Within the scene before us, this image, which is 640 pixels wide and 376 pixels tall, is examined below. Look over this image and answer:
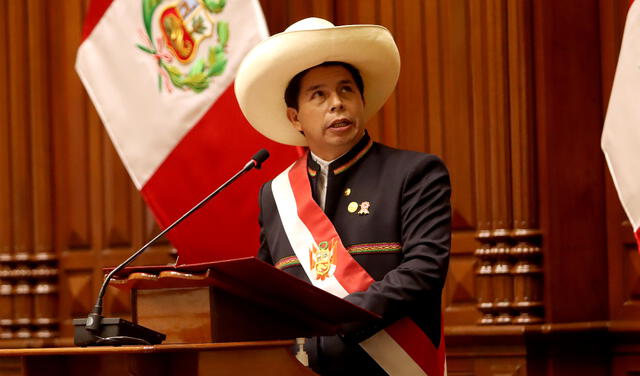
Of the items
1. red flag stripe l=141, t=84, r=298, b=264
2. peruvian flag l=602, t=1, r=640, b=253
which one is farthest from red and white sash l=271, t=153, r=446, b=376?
red flag stripe l=141, t=84, r=298, b=264

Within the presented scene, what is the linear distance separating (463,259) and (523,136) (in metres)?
0.45

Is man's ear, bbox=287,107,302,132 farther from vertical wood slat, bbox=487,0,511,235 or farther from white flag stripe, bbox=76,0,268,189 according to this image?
vertical wood slat, bbox=487,0,511,235

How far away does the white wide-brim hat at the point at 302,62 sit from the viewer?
221cm

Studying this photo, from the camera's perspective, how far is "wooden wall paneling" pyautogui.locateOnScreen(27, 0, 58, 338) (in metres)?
3.99

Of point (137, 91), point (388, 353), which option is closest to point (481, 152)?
point (137, 91)

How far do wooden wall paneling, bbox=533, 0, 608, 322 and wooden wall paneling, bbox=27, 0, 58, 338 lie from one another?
1876 mm

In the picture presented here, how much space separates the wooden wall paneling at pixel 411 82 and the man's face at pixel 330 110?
1.30m

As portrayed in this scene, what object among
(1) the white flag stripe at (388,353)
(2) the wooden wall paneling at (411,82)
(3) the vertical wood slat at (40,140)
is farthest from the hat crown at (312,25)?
(3) the vertical wood slat at (40,140)

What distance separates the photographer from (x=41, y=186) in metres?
4.01

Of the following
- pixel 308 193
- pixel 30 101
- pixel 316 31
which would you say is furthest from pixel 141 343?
pixel 30 101

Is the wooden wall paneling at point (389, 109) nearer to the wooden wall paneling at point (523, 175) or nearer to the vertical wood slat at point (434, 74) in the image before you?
the vertical wood slat at point (434, 74)

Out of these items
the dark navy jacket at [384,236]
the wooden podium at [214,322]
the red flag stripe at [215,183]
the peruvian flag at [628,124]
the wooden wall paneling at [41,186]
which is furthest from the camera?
the wooden wall paneling at [41,186]

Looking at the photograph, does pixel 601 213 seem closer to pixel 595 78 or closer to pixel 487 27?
pixel 595 78

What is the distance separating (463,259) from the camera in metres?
3.42
